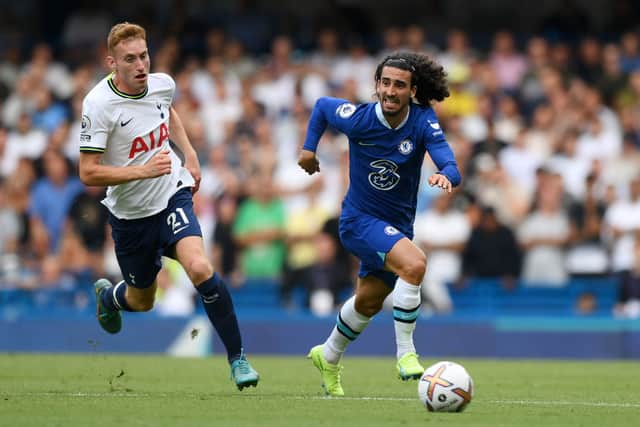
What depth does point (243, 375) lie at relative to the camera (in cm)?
945

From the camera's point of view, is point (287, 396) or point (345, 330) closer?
point (287, 396)

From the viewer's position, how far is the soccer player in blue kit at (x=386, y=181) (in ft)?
31.1

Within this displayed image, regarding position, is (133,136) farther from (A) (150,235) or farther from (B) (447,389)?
(B) (447,389)

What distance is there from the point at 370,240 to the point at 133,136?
1.87m

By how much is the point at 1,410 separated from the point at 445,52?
12933 millimetres

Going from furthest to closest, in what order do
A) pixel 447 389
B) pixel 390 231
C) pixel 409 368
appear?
pixel 390 231
pixel 409 368
pixel 447 389

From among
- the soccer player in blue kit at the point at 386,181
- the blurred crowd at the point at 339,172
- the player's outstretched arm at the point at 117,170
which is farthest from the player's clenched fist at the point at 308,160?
the blurred crowd at the point at 339,172

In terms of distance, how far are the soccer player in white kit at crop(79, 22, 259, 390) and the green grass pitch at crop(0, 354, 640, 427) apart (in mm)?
724

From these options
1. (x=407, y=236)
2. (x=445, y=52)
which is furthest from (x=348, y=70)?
(x=407, y=236)

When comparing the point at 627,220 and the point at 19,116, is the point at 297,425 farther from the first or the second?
the point at 19,116

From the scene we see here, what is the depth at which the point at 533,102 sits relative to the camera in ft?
60.4

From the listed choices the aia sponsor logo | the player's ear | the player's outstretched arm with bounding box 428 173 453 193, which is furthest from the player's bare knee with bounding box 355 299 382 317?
the player's ear

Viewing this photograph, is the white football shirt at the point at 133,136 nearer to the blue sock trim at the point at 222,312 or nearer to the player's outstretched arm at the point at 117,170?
the player's outstretched arm at the point at 117,170

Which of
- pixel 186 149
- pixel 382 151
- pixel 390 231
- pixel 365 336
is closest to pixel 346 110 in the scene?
pixel 382 151
